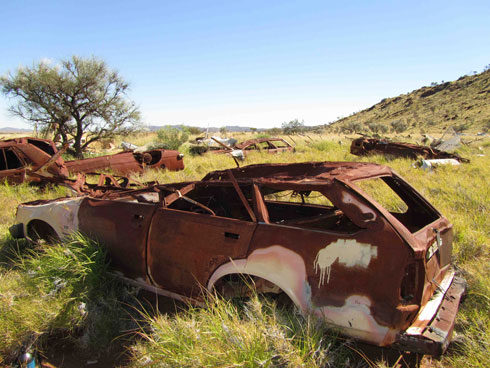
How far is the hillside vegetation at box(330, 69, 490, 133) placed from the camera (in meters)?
35.8

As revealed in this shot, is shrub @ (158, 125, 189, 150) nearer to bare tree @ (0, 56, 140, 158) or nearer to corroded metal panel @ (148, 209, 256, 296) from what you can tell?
bare tree @ (0, 56, 140, 158)

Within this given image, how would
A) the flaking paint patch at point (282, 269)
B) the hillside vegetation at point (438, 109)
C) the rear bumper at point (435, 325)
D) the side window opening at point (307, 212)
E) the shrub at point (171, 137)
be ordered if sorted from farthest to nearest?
1. the hillside vegetation at point (438, 109)
2. the shrub at point (171, 137)
3. the side window opening at point (307, 212)
4. the flaking paint patch at point (282, 269)
5. the rear bumper at point (435, 325)

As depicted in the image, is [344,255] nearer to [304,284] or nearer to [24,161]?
[304,284]

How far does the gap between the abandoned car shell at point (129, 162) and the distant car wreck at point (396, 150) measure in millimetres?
6030

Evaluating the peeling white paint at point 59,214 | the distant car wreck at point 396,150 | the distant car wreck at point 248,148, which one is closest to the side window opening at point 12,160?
the peeling white paint at point 59,214

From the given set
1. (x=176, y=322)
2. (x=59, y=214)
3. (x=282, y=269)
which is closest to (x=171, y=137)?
(x=59, y=214)

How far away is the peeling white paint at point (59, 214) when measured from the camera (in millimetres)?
4180

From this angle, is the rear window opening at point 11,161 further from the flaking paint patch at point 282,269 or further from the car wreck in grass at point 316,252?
the flaking paint patch at point 282,269

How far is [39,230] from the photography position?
477 centimetres

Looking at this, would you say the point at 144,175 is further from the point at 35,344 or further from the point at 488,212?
the point at 488,212

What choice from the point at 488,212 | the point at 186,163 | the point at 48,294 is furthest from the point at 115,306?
the point at 186,163

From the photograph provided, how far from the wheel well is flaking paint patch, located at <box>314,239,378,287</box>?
367 cm

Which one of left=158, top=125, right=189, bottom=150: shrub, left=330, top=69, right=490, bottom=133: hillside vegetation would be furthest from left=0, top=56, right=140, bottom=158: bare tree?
left=330, top=69, right=490, bottom=133: hillside vegetation

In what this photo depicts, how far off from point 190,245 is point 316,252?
1.19 metres
